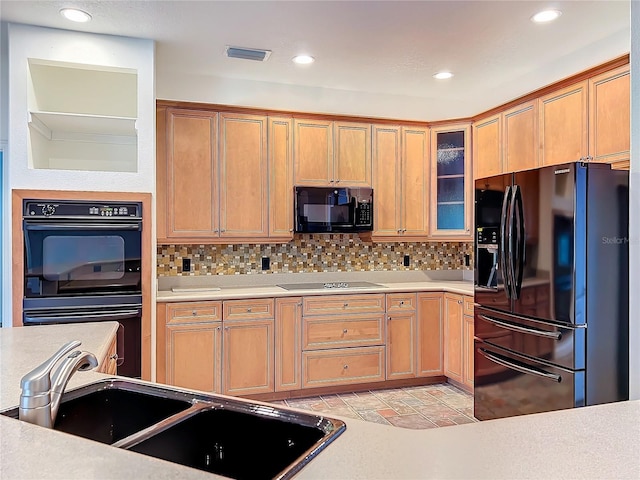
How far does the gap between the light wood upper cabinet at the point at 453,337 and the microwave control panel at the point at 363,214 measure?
3.15 ft

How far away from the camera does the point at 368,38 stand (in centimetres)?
298

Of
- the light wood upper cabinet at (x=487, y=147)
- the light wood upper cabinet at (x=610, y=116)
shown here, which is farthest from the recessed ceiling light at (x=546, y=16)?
the light wood upper cabinet at (x=487, y=147)

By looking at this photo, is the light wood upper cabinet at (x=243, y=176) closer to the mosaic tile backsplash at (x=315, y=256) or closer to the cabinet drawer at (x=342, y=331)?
the mosaic tile backsplash at (x=315, y=256)

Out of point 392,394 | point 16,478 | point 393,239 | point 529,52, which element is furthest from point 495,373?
point 16,478

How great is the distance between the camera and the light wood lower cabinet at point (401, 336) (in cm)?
398

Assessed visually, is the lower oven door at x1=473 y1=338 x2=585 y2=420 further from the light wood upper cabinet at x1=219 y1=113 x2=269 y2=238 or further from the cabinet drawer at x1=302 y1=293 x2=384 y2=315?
the light wood upper cabinet at x1=219 y1=113 x2=269 y2=238

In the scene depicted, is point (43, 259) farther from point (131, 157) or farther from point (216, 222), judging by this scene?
point (216, 222)

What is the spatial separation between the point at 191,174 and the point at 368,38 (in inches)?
68.2

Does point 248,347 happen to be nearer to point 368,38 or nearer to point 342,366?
point 342,366

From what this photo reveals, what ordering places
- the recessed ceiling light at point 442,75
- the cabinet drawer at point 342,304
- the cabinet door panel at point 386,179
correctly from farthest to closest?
1. the cabinet door panel at point 386,179
2. the cabinet drawer at point 342,304
3. the recessed ceiling light at point 442,75

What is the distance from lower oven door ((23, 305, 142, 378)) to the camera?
107 inches

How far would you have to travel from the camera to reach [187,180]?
146 inches

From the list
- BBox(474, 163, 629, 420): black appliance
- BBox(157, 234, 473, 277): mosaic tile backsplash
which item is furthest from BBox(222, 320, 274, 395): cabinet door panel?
BBox(474, 163, 629, 420): black appliance

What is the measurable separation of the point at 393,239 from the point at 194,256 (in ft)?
5.99
